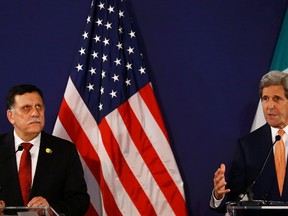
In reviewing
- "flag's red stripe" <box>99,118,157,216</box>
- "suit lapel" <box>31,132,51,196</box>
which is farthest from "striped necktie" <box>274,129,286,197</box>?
"suit lapel" <box>31,132,51,196</box>

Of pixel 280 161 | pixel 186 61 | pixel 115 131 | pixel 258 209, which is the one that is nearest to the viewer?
pixel 258 209

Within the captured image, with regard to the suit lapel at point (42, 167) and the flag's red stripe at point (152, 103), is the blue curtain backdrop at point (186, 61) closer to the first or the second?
the flag's red stripe at point (152, 103)

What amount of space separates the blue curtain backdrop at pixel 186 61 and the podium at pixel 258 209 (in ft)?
5.13

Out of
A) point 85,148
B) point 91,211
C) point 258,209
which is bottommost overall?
point 91,211

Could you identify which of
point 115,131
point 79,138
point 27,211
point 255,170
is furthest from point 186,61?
point 27,211

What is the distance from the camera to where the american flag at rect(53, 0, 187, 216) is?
14.2 feet

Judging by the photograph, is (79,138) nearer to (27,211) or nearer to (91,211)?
(91,211)

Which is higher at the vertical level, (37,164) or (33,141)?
(33,141)

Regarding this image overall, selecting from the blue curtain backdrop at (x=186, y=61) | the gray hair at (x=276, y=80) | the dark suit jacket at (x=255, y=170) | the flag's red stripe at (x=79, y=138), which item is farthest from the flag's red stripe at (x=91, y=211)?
the gray hair at (x=276, y=80)

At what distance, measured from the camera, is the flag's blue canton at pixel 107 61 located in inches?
171

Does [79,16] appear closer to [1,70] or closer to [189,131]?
[1,70]

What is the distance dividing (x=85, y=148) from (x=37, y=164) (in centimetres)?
48

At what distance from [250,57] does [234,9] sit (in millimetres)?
367

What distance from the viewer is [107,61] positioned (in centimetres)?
436
